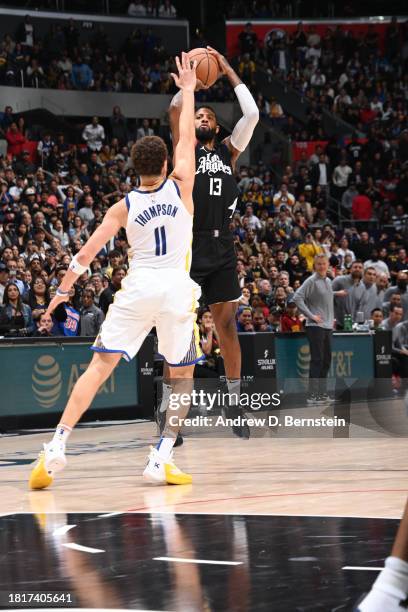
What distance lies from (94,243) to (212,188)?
7.43 feet

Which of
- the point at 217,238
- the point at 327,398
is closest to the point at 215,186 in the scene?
the point at 217,238

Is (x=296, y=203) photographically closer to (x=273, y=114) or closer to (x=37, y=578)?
(x=273, y=114)

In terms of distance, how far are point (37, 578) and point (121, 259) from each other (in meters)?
12.1

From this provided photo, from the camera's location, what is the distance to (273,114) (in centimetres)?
2923

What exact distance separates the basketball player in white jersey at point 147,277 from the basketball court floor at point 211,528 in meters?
0.57

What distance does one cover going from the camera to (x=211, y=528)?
5.09 metres

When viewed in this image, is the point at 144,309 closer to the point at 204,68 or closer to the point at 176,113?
the point at 176,113

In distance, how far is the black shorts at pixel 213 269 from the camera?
8516 mm

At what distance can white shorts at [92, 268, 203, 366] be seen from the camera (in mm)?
6484

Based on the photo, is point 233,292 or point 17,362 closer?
point 233,292

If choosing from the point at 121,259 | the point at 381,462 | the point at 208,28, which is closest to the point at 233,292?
the point at 381,462

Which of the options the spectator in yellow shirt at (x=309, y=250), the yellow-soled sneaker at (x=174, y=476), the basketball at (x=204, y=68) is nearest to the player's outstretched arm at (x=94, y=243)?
the yellow-soled sneaker at (x=174, y=476)

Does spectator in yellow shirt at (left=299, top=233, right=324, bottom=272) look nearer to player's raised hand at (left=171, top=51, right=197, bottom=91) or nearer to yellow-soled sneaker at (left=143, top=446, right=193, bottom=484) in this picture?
player's raised hand at (left=171, top=51, right=197, bottom=91)

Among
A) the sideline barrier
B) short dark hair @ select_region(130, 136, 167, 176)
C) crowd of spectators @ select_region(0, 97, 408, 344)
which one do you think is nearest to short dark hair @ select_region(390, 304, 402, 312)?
crowd of spectators @ select_region(0, 97, 408, 344)
